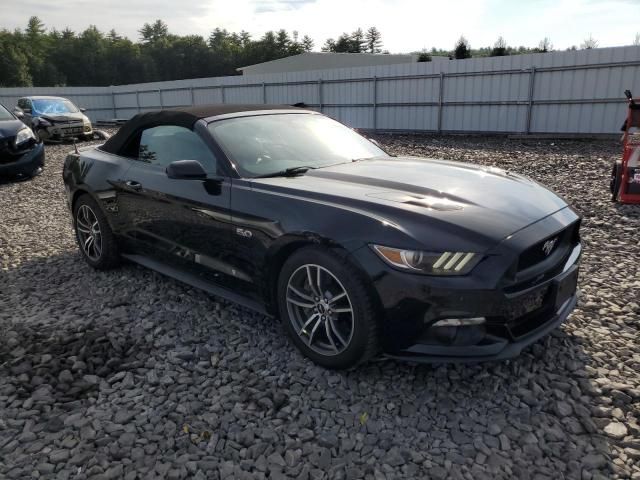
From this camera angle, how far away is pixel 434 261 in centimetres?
249

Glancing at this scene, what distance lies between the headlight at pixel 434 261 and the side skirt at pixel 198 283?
1.11 meters

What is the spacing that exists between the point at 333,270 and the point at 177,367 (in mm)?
1199

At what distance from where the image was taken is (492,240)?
2512 mm

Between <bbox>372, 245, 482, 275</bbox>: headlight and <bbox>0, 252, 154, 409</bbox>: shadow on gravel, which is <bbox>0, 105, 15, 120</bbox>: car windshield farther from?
<bbox>372, 245, 482, 275</bbox>: headlight

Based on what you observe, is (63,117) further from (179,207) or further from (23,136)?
(179,207)

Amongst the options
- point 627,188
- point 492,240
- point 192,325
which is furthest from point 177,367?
point 627,188

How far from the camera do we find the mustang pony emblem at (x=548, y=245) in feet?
9.02

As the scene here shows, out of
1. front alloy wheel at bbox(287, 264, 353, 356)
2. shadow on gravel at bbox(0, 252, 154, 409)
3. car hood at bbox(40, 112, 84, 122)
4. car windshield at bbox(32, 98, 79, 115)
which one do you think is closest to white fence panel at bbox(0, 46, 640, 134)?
car windshield at bbox(32, 98, 79, 115)

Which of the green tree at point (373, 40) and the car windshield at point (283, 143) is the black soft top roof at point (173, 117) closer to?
the car windshield at point (283, 143)

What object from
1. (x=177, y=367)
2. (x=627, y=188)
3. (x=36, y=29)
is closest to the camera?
(x=177, y=367)

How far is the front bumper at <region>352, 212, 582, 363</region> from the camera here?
2.46 m

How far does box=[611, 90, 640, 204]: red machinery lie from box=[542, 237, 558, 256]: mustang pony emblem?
4307mm

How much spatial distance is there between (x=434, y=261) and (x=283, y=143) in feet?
5.75

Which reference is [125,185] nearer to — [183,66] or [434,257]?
[434,257]
